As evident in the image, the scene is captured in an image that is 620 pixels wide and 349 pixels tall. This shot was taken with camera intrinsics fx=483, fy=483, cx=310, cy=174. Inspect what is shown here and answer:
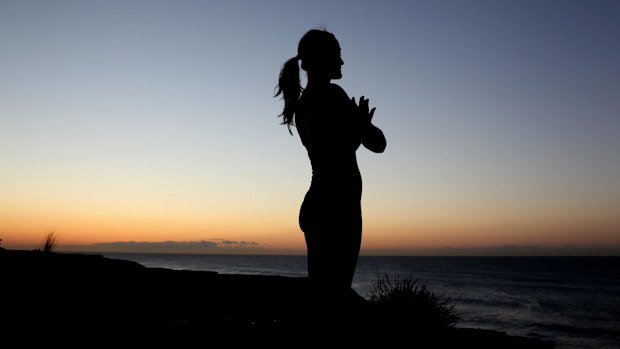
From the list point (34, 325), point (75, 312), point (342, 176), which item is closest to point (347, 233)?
point (342, 176)

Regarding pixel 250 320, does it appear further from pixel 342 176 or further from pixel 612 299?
pixel 612 299

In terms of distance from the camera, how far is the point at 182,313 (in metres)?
2.67

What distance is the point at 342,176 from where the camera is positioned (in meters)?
2.53

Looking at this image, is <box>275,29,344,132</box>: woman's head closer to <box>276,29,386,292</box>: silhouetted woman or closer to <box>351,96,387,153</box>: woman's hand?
<box>276,29,386,292</box>: silhouetted woman

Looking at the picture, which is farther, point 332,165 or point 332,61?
point 332,61

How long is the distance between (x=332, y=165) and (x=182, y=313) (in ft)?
3.82

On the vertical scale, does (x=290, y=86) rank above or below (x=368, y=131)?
above

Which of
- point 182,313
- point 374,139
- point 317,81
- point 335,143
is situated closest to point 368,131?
point 374,139

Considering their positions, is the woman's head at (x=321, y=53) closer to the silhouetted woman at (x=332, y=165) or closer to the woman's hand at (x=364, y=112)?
the silhouetted woman at (x=332, y=165)

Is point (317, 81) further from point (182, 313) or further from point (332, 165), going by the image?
point (182, 313)

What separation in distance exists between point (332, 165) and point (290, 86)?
646 millimetres

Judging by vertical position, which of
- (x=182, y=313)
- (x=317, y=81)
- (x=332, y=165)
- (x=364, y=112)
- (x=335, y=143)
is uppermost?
(x=317, y=81)

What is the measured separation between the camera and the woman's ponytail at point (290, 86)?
2859 millimetres

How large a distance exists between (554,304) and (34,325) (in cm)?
6776
